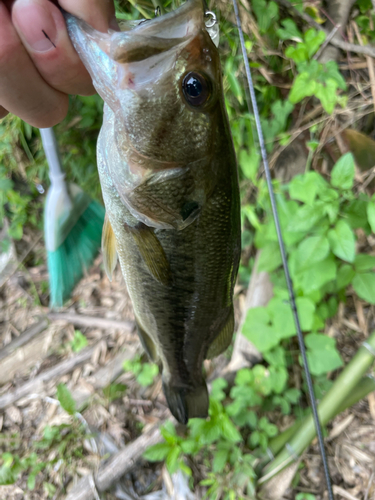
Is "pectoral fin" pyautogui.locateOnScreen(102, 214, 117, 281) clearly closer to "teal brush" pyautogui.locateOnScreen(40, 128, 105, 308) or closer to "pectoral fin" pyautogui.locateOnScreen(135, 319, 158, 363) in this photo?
"pectoral fin" pyautogui.locateOnScreen(135, 319, 158, 363)

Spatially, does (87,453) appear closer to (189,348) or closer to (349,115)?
(189,348)

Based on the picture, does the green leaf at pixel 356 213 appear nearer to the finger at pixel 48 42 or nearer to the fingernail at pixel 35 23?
the finger at pixel 48 42

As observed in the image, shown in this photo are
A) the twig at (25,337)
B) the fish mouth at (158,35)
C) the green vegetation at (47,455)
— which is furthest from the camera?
the twig at (25,337)

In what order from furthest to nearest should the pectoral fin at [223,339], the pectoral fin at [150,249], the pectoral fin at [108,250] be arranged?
1. the pectoral fin at [223,339]
2. the pectoral fin at [108,250]
3. the pectoral fin at [150,249]

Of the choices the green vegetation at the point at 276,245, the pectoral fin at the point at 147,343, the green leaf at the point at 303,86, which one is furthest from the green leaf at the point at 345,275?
the pectoral fin at the point at 147,343

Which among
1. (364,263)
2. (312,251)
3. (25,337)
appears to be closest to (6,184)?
(25,337)

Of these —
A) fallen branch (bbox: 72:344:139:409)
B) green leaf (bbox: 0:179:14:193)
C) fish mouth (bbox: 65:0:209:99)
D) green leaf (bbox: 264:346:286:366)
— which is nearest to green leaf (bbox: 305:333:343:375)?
green leaf (bbox: 264:346:286:366)

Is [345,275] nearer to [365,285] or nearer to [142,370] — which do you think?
[365,285]
